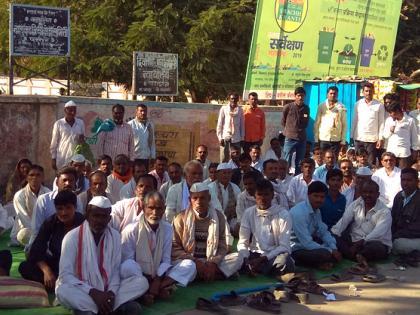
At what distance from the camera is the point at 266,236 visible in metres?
6.50

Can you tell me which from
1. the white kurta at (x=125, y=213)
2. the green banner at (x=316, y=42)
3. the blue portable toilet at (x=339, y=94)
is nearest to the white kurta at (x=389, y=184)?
the white kurta at (x=125, y=213)

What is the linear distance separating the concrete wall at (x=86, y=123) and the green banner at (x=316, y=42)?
141 centimetres

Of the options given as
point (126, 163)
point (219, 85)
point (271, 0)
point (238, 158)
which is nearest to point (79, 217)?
point (126, 163)

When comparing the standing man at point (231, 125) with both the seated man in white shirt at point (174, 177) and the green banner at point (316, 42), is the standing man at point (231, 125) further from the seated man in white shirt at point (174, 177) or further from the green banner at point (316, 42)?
the green banner at point (316, 42)

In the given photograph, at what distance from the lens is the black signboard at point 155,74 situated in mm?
11797

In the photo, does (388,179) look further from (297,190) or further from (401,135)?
(401,135)

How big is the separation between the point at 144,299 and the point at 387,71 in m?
15.9

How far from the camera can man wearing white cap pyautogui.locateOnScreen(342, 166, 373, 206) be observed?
7.85 metres

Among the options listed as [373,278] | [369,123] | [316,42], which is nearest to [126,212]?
[373,278]

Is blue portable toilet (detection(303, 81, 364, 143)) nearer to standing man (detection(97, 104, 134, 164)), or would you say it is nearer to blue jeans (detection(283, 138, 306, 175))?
blue jeans (detection(283, 138, 306, 175))

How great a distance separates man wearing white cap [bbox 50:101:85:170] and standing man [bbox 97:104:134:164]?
38 cm

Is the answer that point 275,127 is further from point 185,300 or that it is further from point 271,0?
point 185,300

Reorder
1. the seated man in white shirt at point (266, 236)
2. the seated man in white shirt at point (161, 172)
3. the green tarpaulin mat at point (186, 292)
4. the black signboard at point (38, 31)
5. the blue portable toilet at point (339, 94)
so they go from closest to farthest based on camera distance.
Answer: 1. the green tarpaulin mat at point (186, 292)
2. the seated man in white shirt at point (266, 236)
3. the seated man in white shirt at point (161, 172)
4. the black signboard at point (38, 31)
5. the blue portable toilet at point (339, 94)

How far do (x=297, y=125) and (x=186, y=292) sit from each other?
5510 millimetres
